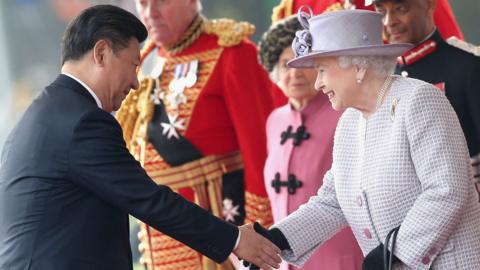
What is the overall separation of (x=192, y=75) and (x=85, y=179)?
5.31 ft

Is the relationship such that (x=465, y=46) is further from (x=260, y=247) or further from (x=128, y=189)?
(x=128, y=189)

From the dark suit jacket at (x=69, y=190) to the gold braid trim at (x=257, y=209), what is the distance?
51.6 inches

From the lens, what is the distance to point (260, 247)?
3.72 meters

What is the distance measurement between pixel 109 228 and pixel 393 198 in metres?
0.92

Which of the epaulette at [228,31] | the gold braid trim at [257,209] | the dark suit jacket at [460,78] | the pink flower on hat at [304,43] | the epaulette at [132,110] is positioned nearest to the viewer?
the pink flower on hat at [304,43]

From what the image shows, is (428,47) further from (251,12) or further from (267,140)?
(251,12)

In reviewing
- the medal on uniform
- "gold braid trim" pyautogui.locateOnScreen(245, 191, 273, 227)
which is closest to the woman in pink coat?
"gold braid trim" pyautogui.locateOnScreen(245, 191, 273, 227)

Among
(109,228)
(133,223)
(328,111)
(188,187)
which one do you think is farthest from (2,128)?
(109,228)

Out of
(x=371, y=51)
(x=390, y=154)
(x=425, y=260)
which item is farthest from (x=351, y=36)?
(x=425, y=260)

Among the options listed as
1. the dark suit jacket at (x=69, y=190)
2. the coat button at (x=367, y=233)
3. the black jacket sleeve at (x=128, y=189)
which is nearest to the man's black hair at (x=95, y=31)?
the dark suit jacket at (x=69, y=190)

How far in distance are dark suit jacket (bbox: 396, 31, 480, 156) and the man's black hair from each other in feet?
4.43

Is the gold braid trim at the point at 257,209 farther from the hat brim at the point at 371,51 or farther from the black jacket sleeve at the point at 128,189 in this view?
the hat brim at the point at 371,51

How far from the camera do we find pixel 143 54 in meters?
5.27

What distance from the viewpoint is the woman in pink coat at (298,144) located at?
4266 millimetres
